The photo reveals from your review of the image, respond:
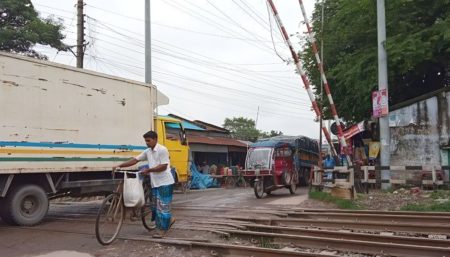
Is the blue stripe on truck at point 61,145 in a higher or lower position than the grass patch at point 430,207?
higher

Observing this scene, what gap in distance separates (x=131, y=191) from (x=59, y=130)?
3.73 m

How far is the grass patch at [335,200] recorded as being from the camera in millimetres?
12953

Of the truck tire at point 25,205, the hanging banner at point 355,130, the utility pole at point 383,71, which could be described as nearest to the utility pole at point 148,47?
the utility pole at point 383,71

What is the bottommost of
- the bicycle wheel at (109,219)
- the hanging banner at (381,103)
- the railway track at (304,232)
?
the railway track at (304,232)

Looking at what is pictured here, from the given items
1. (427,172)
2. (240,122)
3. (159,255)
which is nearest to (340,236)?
(159,255)

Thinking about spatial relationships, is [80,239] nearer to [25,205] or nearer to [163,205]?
[163,205]

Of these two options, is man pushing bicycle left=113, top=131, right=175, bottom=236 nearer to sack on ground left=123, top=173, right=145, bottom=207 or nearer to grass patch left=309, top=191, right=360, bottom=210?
sack on ground left=123, top=173, right=145, bottom=207

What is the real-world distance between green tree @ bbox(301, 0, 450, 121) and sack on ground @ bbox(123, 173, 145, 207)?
12.5 metres

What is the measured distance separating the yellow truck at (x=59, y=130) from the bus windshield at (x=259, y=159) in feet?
19.1

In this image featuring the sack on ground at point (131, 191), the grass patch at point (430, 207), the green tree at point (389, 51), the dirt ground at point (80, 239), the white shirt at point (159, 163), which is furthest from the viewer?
the green tree at point (389, 51)

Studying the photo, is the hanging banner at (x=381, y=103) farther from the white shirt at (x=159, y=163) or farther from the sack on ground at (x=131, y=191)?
the sack on ground at (x=131, y=191)

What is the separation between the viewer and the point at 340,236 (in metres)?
8.16

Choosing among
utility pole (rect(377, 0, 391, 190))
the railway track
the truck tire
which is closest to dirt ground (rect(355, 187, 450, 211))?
utility pole (rect(377, 0, 391, 190))

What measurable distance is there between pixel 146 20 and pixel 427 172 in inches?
487
